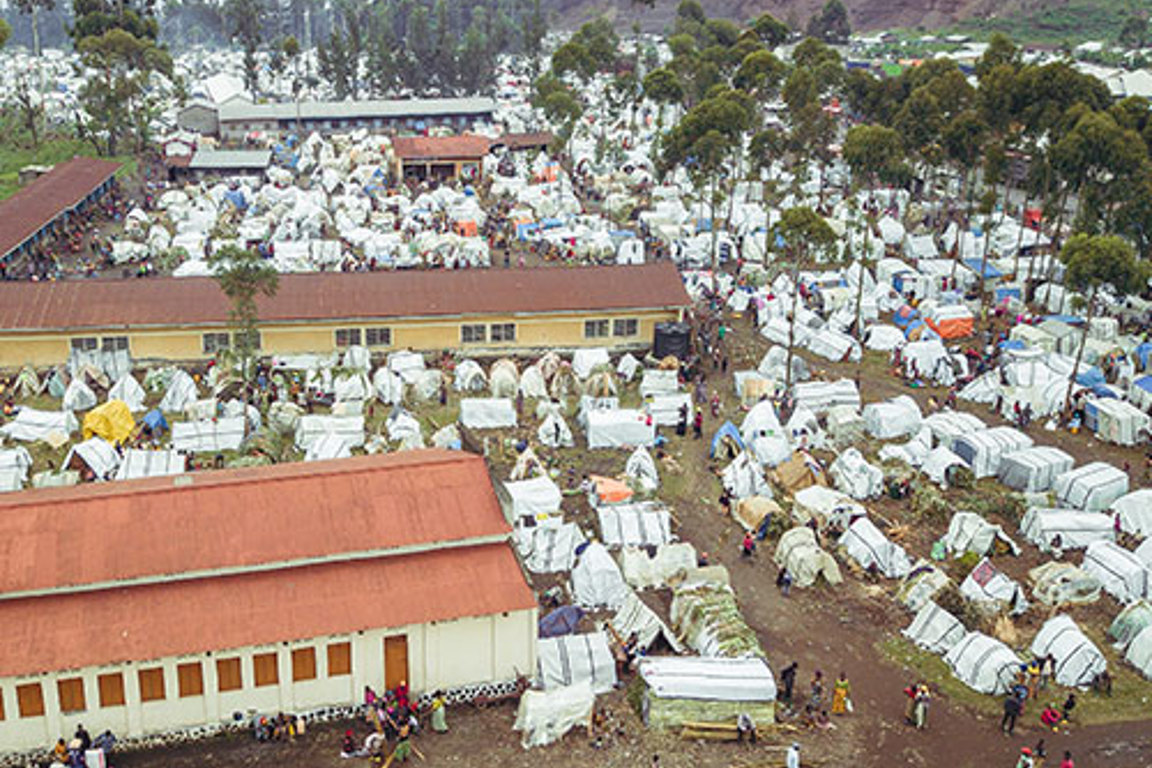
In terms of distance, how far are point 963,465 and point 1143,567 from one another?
6.35 metres

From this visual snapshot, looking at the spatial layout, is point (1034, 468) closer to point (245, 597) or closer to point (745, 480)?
point (745, 480)

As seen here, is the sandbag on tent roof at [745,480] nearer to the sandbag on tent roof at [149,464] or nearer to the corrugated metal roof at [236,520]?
the corrugated metal roof at [236,520]

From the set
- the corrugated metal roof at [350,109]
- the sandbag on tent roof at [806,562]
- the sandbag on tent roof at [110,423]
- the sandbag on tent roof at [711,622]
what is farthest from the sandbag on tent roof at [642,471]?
the corrugated metal roof at [350,109]

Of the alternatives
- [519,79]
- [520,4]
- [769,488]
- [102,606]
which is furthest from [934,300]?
[520,4]

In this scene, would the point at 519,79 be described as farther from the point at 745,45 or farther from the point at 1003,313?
the point at 1003,313

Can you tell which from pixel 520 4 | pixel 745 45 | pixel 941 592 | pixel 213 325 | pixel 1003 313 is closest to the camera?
pixel 941 592

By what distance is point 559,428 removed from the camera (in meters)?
33.7

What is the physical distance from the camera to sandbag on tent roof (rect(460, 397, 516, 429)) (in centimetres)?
3469

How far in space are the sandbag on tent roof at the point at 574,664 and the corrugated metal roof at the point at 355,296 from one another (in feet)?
62.1

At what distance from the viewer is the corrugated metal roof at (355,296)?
37.2 metres

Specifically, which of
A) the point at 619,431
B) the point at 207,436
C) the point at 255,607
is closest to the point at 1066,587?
the point at 619,431

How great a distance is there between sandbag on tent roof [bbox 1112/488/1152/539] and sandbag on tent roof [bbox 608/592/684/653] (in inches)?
529

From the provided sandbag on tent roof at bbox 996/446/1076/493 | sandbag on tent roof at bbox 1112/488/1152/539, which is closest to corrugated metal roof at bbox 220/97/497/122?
sandbag on tent roof at bbox 996/446/1076/493

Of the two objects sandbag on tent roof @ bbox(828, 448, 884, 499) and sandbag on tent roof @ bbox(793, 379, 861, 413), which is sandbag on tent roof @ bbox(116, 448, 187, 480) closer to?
sandbag on tent roof @ bbox(828, 448, 884, 499)
